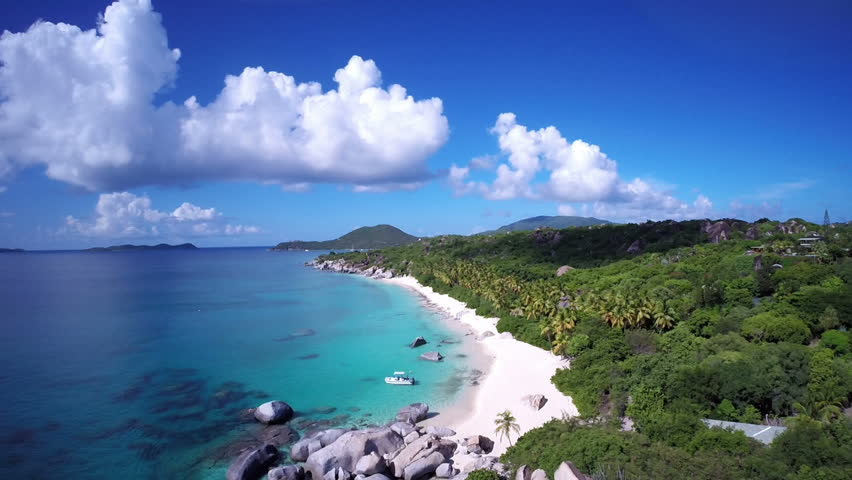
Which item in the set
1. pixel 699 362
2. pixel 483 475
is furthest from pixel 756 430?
pixel 483 475

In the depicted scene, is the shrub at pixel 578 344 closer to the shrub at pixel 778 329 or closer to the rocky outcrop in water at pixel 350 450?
the shrub at pixel 778 329

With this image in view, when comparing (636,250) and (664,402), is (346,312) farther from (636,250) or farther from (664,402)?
(636,250)

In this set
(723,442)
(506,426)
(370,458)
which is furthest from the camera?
(506,426)

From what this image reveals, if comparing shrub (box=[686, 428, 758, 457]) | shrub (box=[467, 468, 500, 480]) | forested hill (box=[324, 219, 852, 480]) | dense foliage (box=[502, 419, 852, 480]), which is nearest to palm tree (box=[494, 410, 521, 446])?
forested hill (box=[324, 219, 852, 480])

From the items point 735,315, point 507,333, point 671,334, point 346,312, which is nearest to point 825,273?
point 735,315

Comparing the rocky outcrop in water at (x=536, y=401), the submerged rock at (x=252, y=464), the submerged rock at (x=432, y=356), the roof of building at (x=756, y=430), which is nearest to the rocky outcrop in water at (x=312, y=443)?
the submerged rock at (x=252, y=464)

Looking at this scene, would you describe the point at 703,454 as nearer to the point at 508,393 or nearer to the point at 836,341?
the point at 508,393
